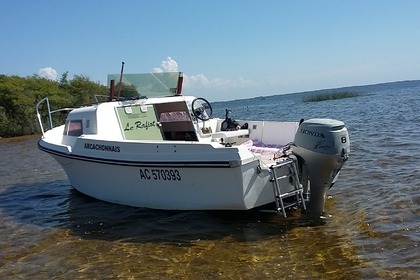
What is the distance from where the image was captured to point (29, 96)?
36.9 meters

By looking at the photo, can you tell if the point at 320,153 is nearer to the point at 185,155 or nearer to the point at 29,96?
the point at 185,155

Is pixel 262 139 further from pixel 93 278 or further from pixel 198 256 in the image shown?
pixel 93 278

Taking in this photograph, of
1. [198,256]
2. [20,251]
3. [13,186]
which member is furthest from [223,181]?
[13,186]

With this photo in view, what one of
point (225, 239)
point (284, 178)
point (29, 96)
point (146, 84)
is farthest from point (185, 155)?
point (29, 96)

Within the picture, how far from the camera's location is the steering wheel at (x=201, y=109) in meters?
9.43

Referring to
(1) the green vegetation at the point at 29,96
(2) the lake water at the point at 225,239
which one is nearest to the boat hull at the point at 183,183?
(2) the lake water at the point at 225,239

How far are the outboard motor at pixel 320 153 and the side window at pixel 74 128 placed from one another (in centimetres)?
506

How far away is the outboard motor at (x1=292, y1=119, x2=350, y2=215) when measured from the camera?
19.4ft

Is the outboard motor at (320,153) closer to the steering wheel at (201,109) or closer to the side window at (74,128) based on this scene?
the steering wheel at (201,109)

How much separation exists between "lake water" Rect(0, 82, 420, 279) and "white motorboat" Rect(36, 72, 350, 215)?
387mm

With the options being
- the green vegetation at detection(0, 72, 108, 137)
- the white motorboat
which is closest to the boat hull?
the white motorboat

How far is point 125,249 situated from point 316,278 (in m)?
2.86

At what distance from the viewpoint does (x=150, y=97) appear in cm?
952

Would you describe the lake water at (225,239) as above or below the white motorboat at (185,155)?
below
